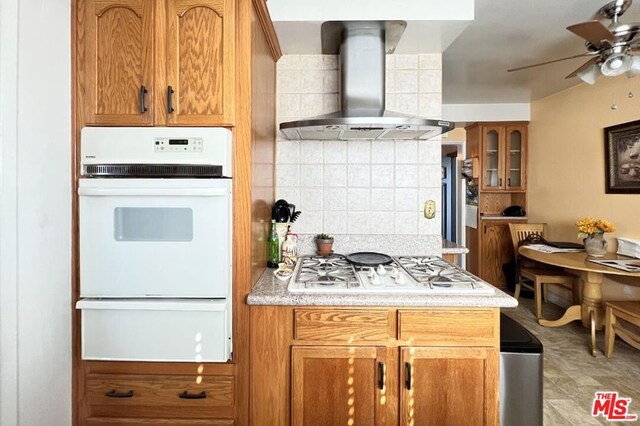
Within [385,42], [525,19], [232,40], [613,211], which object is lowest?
[613,211]

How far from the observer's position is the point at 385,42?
205 centimetres

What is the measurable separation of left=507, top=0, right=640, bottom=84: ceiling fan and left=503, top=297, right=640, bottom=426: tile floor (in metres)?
2.08

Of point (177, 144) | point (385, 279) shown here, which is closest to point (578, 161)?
point (385, 279)

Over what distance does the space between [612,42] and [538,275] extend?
2316 millimetres

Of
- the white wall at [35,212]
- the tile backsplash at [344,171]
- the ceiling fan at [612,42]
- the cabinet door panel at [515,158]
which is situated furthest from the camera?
the cabinet door panel at [515,158]

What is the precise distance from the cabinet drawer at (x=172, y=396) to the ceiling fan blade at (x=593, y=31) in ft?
8.19

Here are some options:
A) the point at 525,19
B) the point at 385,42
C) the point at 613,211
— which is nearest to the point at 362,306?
the point at 385,42

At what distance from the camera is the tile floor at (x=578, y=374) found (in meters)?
2.13

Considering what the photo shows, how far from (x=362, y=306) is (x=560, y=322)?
9.49 ft

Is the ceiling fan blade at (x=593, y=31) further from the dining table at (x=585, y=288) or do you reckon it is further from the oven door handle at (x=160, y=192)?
the oven door handle at (x=160, y=192)

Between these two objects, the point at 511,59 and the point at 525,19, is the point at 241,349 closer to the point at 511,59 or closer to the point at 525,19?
the point at 525,19

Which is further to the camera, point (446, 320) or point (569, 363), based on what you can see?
point (569, 363)

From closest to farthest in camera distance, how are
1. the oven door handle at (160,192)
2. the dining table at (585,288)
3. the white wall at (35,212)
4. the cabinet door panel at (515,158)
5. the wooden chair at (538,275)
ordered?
the white wall at (35,212), the oven door handle at (160,192), the dining table at (585,288), the wooden chair at (538,275), the cabinet door panel at (515,158)

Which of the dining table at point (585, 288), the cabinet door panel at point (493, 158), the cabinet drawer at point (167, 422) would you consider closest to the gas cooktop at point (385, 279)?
the cabinet drawer at point (167, 422)
